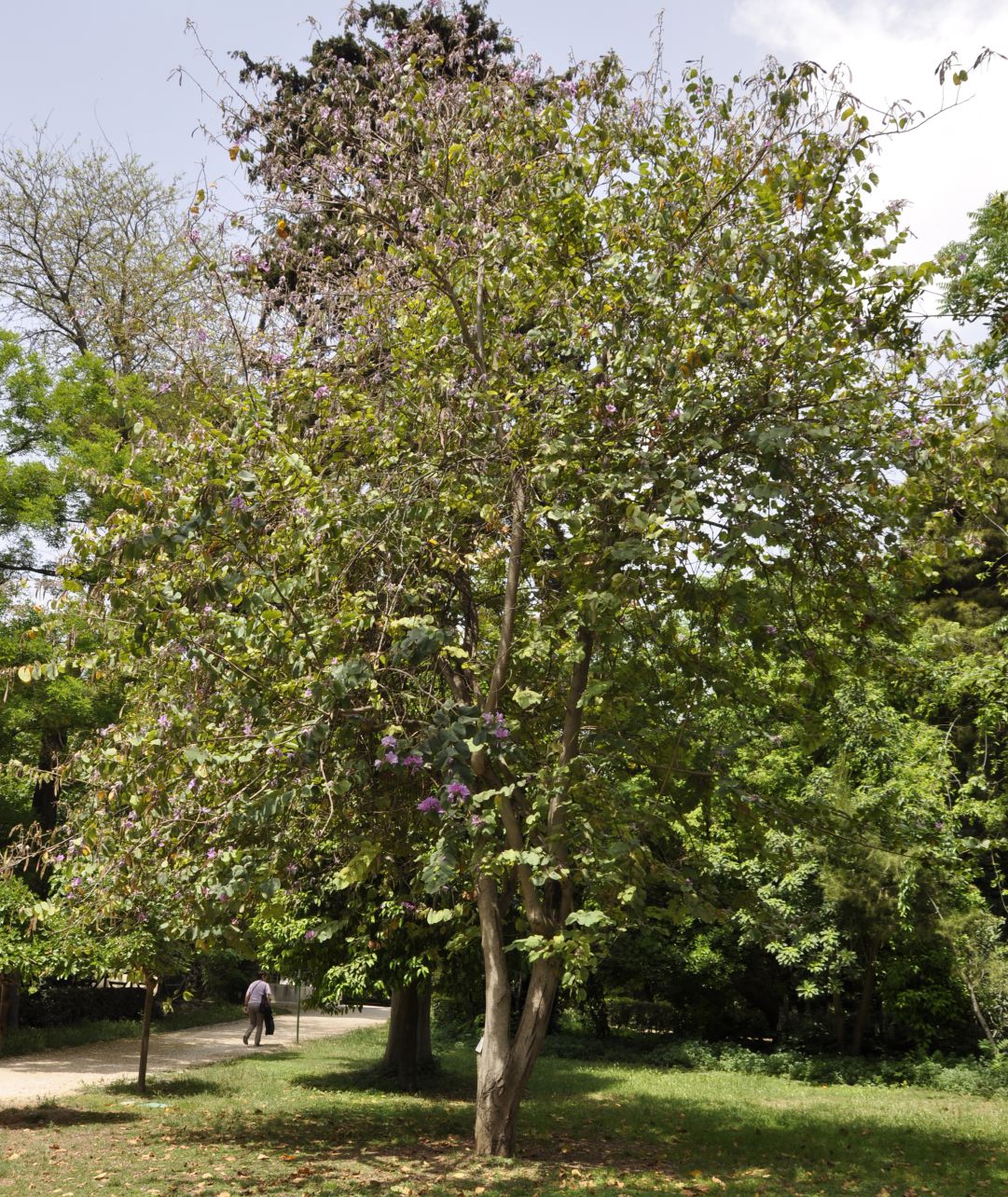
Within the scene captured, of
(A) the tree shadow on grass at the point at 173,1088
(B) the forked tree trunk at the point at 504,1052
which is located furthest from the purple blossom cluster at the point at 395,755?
(A) the tree shadow on grass at the point at 173,1088

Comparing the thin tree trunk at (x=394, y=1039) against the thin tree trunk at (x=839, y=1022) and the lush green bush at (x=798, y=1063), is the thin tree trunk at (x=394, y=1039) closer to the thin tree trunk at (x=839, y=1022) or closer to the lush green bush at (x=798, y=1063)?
the lush green bush at (x=798, y=1063)

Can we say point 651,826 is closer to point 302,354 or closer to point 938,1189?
point 938,1189

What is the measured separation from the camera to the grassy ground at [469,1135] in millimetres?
8312

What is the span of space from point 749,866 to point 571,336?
42.7ft

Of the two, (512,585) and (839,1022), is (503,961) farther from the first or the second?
(839,1022)

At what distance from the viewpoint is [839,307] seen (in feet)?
26.8

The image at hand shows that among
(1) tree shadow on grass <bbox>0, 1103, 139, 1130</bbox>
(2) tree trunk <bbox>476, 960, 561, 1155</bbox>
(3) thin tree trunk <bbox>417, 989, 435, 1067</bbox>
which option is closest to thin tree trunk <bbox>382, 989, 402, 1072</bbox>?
(3) thin tree trunk <bbox>417, 989, 435, 1067</bbox>

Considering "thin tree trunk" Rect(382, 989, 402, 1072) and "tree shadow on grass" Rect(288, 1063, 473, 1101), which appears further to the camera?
"thin tree trunk" Rect(382, 989, 402, 1072)

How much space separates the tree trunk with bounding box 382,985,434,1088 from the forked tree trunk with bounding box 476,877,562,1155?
247 inches

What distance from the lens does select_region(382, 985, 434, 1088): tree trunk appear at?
51.5 feet

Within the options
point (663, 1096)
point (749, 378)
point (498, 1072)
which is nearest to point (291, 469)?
point (749, 378)

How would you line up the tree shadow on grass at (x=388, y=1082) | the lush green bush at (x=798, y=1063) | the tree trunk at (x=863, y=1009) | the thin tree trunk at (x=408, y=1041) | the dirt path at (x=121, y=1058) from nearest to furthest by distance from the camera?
the dirt path at (x=121, y=1058), the tree shadow on grass at (x=388, y=1082), the thin tree trunk at (x=408, y=1041), the lush green bush at (x=798, y=1063), the tree trunk at (x=863, y=1009)

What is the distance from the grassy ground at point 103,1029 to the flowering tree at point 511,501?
1323cm

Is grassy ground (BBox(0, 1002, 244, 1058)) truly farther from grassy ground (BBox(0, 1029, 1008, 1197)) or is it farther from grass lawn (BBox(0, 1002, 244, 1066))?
grassy ground (BBox(0, 1029, 1008, 1197))
